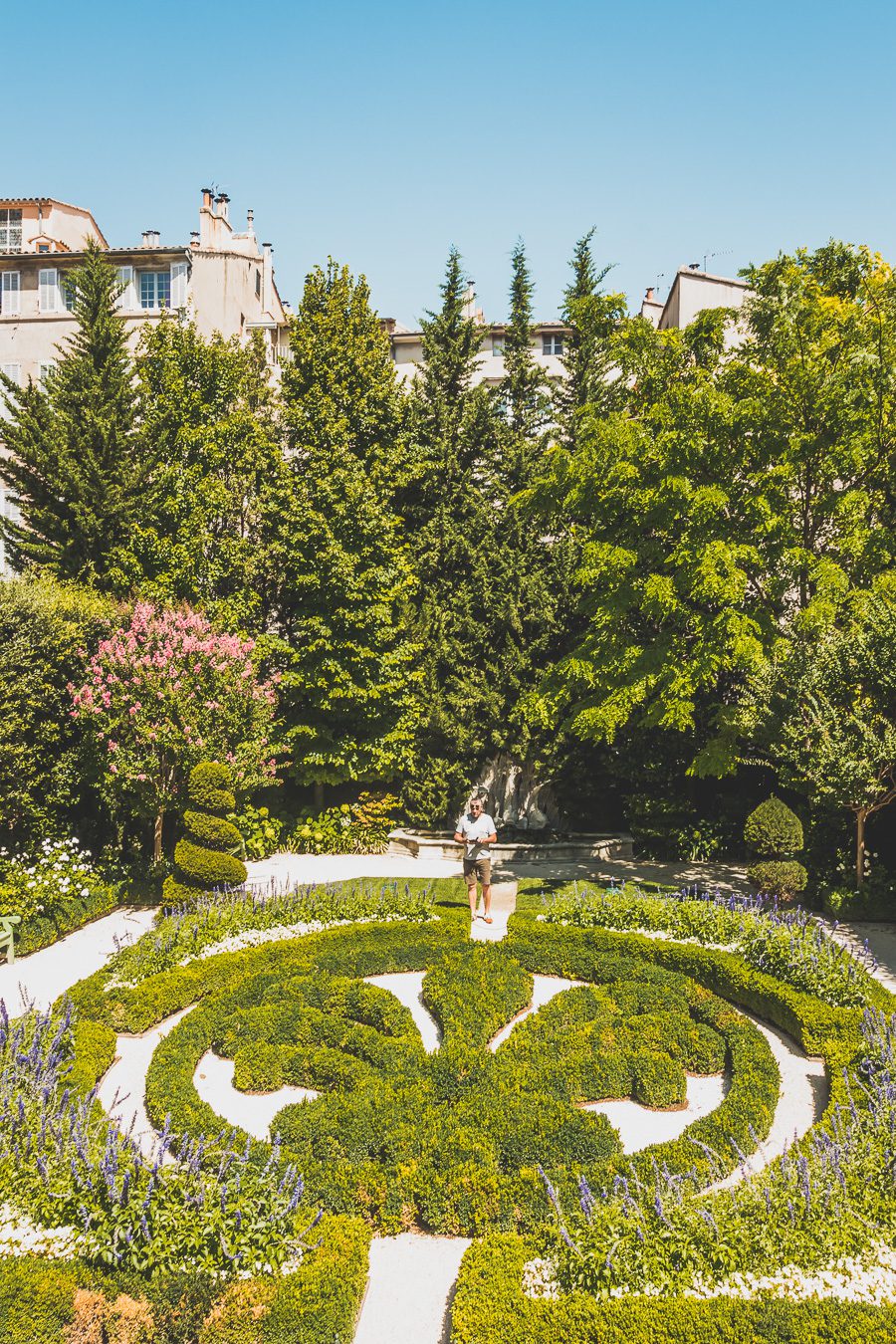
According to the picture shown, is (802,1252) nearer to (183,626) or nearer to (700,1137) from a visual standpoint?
(700,1137)

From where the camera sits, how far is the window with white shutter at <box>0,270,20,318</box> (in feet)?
104

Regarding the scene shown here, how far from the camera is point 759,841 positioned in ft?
49.4

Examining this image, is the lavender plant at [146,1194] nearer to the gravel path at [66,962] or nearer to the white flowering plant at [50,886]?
the gravel path at [66,962]

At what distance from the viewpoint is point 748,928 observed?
41.1 ft

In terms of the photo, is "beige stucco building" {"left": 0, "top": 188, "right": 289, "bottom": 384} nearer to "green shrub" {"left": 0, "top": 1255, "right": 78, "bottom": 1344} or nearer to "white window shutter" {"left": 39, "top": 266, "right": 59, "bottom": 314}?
"white window shutter" {"left": 39, "top": 266, "right": 59, "bottom": 314}

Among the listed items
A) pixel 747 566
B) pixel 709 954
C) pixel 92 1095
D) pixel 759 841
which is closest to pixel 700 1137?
pixel 709 954

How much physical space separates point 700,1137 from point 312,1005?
5.07 metres

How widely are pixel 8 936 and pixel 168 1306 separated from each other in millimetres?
8958

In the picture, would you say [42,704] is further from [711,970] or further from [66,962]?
[711,970]

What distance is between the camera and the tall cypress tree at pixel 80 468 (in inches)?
827

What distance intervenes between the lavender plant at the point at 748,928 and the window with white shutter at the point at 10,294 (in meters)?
29.5

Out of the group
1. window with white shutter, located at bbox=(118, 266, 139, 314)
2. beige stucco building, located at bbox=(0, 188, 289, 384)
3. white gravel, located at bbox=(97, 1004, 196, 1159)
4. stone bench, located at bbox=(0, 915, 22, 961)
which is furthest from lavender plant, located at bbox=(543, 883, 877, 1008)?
window with white shutter, located at bbox=(118, 266, 139, 314)

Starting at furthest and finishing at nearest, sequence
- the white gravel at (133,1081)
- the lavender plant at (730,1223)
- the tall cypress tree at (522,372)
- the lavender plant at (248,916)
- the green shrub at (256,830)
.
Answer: the tall cypress tree at (522,372) < the green shrub at (256,830) < the lavender plant at (248,916) < the white gravel at (133,1081) < the lavender plant at (730,1223)

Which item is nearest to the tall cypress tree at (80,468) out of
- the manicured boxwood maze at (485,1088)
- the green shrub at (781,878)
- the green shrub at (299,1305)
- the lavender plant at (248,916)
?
the lavender plant at (248,916)
